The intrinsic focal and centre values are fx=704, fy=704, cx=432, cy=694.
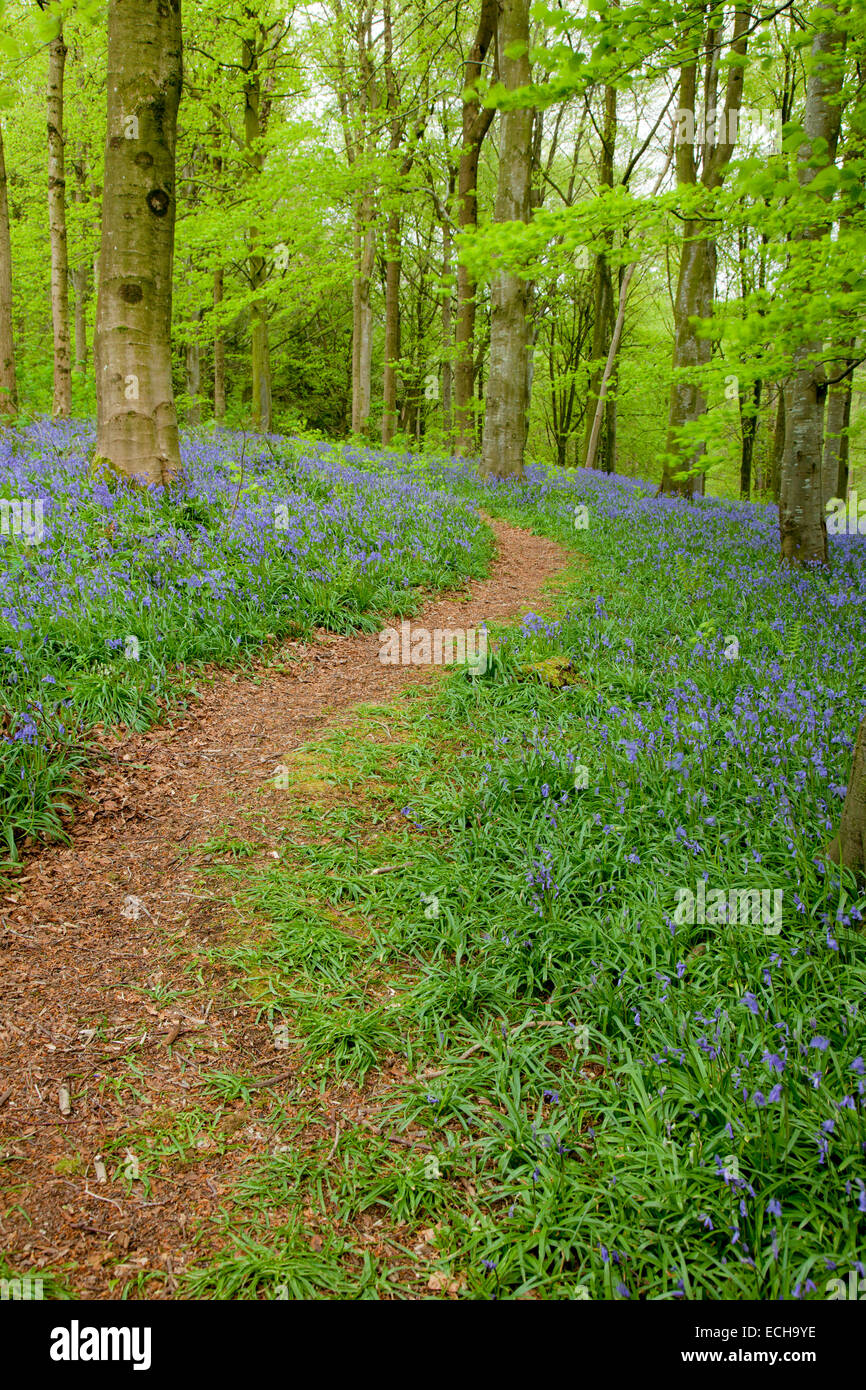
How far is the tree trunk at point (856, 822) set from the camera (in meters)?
3.01

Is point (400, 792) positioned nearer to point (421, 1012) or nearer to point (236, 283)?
point (421, 1012)

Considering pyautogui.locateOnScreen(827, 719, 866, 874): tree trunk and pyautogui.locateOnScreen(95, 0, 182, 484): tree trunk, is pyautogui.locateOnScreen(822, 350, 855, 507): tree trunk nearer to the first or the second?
pyautogui.locateOnScreen(95, 0, 182, 484): tree trunk

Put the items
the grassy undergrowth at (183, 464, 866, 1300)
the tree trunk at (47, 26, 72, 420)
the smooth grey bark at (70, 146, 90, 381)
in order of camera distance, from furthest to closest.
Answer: the smooth grey bark at (70, 146, 90, 381), the tree trunk at (47, 26, 72, 420), the grassy undergrowth at (183, 464, 866, 1300)

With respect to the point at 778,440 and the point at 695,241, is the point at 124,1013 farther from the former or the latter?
the point at 778,440

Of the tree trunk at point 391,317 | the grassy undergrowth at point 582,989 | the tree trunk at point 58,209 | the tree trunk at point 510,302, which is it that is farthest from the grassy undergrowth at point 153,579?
the tree trunk at point 391,317

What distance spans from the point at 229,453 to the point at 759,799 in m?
10.9

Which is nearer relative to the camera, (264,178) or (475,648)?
(475,648)

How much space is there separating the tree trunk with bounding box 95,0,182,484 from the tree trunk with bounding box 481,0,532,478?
20.4 ft

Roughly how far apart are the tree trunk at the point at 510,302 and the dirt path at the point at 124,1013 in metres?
10.6

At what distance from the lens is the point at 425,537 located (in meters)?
9.03

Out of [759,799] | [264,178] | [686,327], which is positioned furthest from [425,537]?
[264,178]

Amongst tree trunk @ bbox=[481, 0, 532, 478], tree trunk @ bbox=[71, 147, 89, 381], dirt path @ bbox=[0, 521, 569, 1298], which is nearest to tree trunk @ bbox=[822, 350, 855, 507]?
tree trunk @ bbox=[481, 0, 532, 478]

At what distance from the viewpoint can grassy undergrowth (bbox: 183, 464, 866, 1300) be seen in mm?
2023

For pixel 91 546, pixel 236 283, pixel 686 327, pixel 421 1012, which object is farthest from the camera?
pixel 236 283
